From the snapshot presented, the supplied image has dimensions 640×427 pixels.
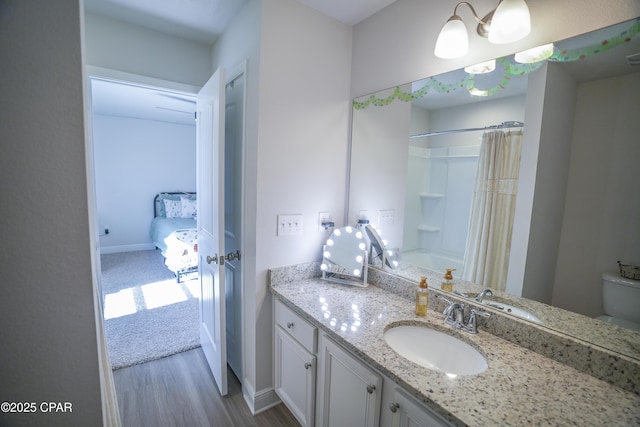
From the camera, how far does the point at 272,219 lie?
5.56 ft

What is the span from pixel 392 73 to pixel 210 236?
1571 mm

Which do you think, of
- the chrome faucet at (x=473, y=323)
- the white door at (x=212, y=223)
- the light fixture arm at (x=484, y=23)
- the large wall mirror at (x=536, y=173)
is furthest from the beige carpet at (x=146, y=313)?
the light fixture arm at (x=484, y=23)

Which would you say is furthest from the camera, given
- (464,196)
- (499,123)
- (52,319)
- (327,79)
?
(327,79)

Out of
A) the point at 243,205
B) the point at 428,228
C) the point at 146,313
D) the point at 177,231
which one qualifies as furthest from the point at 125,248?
the point at 428,228

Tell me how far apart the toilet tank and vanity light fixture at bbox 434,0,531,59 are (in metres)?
0.94

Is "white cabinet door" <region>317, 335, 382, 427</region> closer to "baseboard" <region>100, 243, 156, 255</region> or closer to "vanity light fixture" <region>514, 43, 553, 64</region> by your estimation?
"vanity light fixture" <region>514, 43, 553, 64</region>

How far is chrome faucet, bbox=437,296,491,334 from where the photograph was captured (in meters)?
1.21

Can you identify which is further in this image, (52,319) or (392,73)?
(392,73)

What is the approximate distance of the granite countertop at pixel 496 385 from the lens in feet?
2.53

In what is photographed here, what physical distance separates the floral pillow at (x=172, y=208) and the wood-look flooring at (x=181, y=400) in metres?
3.68

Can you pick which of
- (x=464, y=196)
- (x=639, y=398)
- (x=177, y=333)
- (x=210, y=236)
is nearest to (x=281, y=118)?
(x=210, y=236)

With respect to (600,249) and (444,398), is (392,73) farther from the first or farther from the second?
(444,398)

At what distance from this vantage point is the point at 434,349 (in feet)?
4.07


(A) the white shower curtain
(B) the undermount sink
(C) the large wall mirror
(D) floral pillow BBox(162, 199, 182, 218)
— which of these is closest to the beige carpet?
(D) floral pillow BBox(162, 199, 182, 218)
